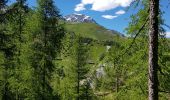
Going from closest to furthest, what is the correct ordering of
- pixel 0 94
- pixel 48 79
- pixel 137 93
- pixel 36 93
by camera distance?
pixel 137 93
pixel 36 93
pixel 48 79
pixel 0 94

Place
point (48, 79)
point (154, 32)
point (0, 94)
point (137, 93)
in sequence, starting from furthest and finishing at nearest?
point (0, 94) < point (48, 79) < point (137, 93) < point (154, 32)

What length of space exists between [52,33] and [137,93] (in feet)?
55.1

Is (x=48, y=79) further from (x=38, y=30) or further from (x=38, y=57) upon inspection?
(x=38, y=30)

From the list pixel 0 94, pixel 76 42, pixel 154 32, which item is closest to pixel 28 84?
pixel 0 94

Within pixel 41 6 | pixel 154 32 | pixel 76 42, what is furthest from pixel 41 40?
pixel 154 32

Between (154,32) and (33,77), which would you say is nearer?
(154,32)

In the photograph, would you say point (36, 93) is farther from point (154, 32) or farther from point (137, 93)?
point (154, 32)

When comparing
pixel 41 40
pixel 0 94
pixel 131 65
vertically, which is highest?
pixel 41 40

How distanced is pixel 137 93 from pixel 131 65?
1.85 meters

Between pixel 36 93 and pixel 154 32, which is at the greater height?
pixel 154 32

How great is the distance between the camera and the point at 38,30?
38406 millimetres

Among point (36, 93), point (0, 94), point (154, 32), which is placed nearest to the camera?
point (154, 32)

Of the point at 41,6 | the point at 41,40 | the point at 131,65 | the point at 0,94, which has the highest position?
the point at 41,6

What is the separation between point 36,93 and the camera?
119 feet
